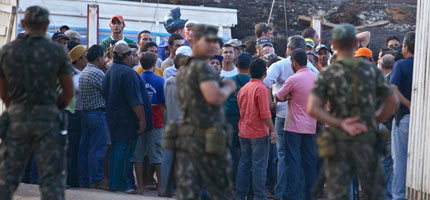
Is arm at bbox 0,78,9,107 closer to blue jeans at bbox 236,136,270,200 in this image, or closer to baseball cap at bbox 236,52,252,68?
blue jeans at bbox 236,136,270,200

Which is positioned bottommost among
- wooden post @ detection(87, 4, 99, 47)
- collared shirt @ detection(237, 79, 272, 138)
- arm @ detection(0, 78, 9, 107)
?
collared shirt @ detection(237, 79, 272, 138)

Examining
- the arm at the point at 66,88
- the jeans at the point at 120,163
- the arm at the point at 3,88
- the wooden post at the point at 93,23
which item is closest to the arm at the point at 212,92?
the arm at the point at 66,88

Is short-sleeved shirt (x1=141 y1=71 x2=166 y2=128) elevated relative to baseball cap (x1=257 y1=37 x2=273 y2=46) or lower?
lower

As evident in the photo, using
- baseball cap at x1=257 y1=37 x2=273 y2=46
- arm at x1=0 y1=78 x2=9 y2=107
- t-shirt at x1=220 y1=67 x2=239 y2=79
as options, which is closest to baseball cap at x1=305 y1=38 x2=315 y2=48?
baseball cap at x1=257 y1=37 x2=273 y2=46

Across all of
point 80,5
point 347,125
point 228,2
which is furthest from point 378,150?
point 228,2

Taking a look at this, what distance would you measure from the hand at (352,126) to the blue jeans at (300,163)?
346 cm

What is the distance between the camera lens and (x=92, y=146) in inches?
384

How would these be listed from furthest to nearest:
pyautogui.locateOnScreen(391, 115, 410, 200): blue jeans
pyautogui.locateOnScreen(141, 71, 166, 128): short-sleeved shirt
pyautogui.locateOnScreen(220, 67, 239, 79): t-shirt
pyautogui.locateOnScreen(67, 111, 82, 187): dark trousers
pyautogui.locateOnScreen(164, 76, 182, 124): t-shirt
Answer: pyautogui.locateOnScreen(220, 67, 239, 79): t-shirt, pyautogui.locateOnScreen(141, 71, 166, 128): short-sleeved shirt, pyautogui.locateOnScreen(67, 111, 82, 187): dark trousers, pyautogui.locateOnScreen(164, 76, 182, 124): t-shirt, pyautogui.locateOnScreen(391, 115, 410, 200): blue jeans

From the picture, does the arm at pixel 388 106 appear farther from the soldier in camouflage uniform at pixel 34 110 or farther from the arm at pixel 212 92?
the soldier in camouflage uniform at pixel 34 110

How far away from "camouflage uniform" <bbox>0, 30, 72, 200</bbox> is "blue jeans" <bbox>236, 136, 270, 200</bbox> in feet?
11.5

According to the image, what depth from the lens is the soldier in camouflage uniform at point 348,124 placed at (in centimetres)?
579

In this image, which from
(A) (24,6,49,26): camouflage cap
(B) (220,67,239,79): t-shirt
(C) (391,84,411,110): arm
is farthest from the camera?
(B) (220,67,239,79): t-shirt

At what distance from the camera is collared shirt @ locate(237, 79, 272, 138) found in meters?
9.03

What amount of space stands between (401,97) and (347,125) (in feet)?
10.1
